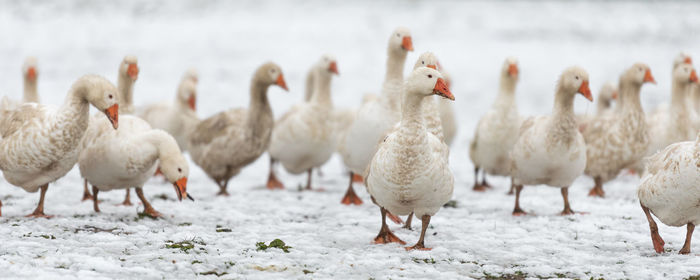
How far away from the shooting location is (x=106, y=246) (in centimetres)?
669

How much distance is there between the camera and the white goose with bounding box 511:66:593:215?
8727 mm

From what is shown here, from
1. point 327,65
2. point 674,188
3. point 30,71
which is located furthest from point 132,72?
point 674,188

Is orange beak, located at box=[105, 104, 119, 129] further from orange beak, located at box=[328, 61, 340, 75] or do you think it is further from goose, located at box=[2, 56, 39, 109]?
orange beak, located at box=[328, 61, 340, 75]

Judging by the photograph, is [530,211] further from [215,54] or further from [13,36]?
[13,36]

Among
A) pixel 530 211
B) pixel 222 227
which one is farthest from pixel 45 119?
pixel 530 211

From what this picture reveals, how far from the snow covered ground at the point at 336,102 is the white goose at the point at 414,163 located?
54cm

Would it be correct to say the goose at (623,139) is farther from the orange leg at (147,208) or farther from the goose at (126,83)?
the goose at (126,83)

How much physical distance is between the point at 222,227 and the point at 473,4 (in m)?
30.0

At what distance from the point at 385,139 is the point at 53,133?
3.50 m

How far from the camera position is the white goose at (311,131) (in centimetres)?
1142

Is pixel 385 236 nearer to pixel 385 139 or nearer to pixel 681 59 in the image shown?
pixel 385 139

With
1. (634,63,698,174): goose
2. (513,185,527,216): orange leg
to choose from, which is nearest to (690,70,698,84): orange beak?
(634,63,698,174): goose

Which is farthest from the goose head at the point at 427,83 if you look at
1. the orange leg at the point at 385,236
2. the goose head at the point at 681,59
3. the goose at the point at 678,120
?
the goose head at the point at 681,59

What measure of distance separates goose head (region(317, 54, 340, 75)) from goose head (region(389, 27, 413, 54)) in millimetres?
1854
